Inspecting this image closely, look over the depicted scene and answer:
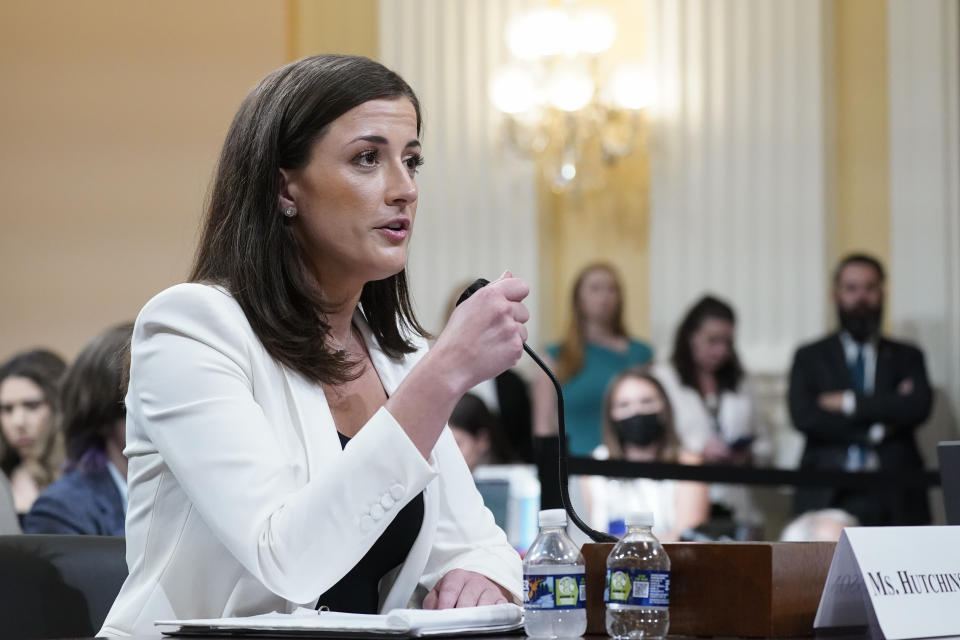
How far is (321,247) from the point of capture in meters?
2.19

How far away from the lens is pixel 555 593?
60.6 inches

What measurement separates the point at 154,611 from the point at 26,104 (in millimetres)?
7150

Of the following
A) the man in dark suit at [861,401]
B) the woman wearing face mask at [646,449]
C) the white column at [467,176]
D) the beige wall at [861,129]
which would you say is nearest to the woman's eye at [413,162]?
the woman wearing face mask at [646,449]

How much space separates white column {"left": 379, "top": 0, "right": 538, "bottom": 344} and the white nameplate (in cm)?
621

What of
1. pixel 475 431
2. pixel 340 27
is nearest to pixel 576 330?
pixel 475 431

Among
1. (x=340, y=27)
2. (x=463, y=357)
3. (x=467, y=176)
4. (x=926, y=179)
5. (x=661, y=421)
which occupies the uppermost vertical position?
(x=340, y=27)

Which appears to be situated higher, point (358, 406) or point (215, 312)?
point (215, 312)

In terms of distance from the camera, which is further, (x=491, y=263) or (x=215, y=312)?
(x=491, y=263)

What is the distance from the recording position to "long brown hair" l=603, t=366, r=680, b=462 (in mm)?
5816

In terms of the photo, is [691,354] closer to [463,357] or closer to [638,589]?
[463,357]

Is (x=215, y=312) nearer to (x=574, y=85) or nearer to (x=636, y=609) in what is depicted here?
(x=636, y=609)

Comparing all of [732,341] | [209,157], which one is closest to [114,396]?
[732,341]

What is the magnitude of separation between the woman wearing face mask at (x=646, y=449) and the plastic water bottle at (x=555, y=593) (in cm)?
400

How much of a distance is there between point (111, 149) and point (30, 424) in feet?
11.6
